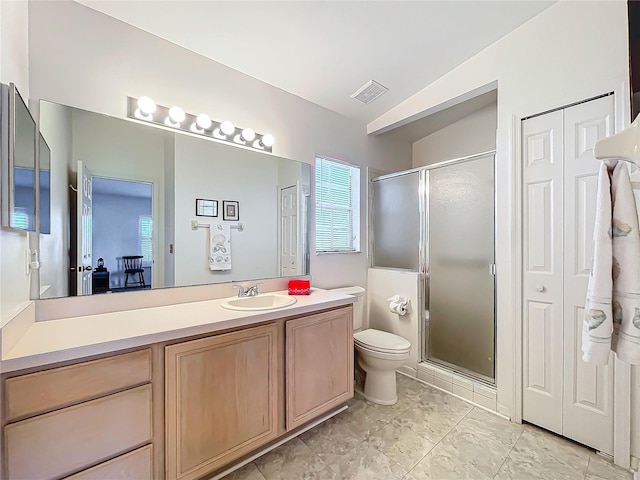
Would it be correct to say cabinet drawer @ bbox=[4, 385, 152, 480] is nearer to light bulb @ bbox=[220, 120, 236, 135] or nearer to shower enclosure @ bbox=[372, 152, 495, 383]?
light bulb @ bbox=[220, 120, 236, 135]

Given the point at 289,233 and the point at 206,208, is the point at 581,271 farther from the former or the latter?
the point at 206,208

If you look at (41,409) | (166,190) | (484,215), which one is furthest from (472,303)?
(41,409)

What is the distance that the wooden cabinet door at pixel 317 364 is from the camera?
1655 mm

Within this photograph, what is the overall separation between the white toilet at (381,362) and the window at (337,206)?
2.91ft

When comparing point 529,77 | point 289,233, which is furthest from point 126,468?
point 529,77

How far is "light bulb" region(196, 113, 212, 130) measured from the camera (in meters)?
1.81

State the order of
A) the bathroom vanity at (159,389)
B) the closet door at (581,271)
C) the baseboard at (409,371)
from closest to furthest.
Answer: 1. the bathroom vanity at (159,389)
2. the closet door at (581,271)
3. the baseboard at (409,371)

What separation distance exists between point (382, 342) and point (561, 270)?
1.27m

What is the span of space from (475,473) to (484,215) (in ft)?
5.39

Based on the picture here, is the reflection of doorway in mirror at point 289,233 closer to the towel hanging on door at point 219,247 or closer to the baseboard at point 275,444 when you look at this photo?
the towel hanging on door at point 219,247

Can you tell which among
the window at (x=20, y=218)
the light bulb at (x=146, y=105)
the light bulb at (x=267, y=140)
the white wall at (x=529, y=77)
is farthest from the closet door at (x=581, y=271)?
the window at (x=20, y=218)

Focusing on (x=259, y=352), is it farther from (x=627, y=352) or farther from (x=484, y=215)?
(x=484, y=215)

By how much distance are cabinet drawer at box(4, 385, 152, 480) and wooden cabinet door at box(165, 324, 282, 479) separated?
0.38 ft

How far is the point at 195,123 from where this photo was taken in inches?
71.9
